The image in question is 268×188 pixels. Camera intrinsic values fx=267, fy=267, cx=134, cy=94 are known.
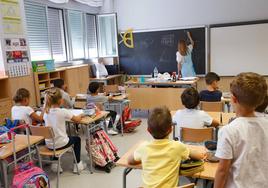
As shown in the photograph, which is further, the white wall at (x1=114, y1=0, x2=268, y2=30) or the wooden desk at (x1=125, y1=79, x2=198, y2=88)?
the white wall at (x1=114, y1=0, x2=268, y2=30)

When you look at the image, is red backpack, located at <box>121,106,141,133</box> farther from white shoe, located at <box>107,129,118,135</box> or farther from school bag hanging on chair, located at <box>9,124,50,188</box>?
school bag hanging on chair, located at <box>9,124,50,188</box>

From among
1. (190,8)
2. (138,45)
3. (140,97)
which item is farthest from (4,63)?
(190,8)

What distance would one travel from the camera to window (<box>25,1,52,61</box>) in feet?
18.2

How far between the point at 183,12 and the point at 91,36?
2704 millimetres

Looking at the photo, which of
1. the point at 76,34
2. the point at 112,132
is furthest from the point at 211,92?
the point at 76,34

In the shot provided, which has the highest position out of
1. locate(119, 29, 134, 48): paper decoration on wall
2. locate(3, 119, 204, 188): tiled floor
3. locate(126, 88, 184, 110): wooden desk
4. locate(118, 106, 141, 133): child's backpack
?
locate(119, 29, 134, 48): paper decoration on wall

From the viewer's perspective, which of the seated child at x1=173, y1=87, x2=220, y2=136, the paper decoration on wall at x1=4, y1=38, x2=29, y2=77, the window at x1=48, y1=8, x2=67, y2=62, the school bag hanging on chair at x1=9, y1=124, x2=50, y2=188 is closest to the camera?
the school bag hanging on chair at x1=9, y1=124, x2=50, y2=188

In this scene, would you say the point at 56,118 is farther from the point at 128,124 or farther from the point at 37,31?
the point at 37,31

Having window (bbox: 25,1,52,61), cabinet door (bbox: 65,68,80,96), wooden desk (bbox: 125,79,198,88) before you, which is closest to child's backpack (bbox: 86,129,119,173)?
wooden desk (bbox: 125,79,198,88)

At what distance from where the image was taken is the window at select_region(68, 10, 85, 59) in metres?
6.84

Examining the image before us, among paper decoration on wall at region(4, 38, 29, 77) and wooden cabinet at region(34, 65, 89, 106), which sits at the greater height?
paper decoration on wall at region(4, 38, 29, 77)

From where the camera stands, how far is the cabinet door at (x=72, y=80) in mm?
5988

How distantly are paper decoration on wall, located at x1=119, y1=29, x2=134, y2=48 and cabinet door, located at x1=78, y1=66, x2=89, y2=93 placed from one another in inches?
59.6

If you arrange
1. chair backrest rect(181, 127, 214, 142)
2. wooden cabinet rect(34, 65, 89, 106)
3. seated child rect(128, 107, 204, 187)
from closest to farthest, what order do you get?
seated child rect(128, 107, 204, 187), chair backrest rect(181, 127, 214, 142), wooden cabinet rect(34, 65, 89, 106)
